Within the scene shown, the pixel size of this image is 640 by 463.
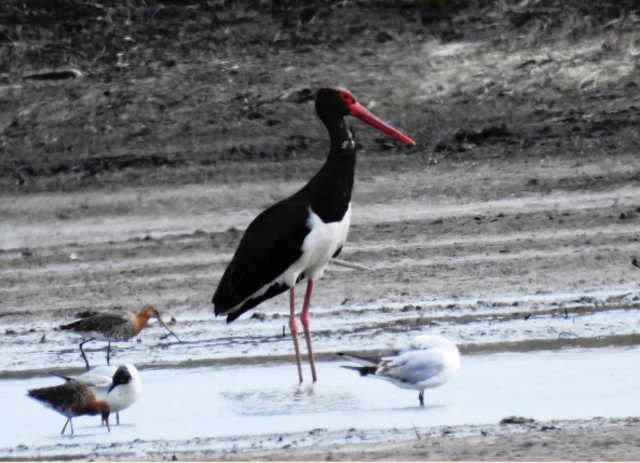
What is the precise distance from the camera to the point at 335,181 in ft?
28.5

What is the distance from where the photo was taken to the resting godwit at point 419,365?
24.3 ft

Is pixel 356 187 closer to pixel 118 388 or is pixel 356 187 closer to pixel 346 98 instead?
pixel 346 98

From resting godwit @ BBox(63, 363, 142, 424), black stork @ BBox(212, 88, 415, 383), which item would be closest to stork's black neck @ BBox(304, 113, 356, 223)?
black stork @ BBox(212, 88, 415, 383)

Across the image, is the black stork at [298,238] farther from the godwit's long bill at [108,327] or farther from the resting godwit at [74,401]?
the resting godwit at [74,401]

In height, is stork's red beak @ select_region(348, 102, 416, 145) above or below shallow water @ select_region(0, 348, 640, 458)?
above

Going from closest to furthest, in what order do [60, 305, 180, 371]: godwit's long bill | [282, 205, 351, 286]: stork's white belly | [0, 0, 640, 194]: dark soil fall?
[282, 205, 351, 286]: stork's white belly, [60, 305, 180, 371]: godwit's long bill, [0, 0, 640, 194]: dark soil

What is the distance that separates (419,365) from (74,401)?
176 cm

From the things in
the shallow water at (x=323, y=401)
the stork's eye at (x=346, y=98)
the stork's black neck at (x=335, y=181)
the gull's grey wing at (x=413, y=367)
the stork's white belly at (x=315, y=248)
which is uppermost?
the stork's eye at (x=346, y=98)

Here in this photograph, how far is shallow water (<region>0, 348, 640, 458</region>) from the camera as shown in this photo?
7.00 meters

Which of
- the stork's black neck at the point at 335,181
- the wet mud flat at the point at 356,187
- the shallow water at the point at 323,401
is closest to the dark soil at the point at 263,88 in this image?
the wet mud flat at the point at 356,187

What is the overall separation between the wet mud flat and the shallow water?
0.08 meters

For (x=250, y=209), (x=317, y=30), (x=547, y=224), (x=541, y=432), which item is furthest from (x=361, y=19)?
(x=541, y=432)

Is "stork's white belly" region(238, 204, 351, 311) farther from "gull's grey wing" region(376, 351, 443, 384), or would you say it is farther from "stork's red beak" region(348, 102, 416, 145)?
"gull's grey wing" region(376, 351, 443, 384)

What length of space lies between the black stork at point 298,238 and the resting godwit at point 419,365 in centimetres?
89
